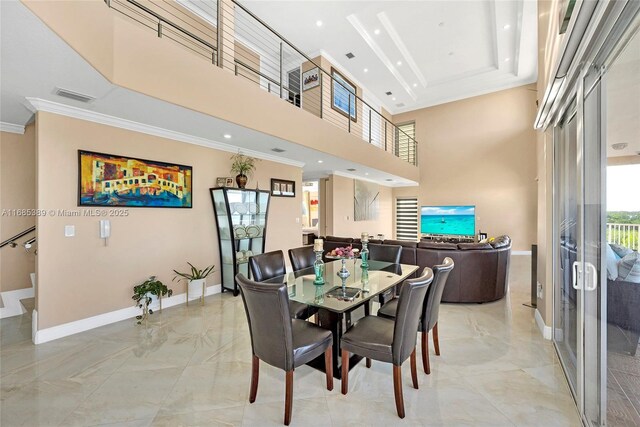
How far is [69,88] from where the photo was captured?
2596 millimetres

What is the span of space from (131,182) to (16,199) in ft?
6.36

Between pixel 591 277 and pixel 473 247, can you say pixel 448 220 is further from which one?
pixel 591 277

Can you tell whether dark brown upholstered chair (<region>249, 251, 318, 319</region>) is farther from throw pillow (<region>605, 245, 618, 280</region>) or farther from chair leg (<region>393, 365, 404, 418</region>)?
throw pillow (<region>605, 245, 618, 280</region>)

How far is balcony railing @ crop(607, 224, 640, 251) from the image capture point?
1.36 m

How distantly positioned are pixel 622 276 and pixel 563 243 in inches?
51.6

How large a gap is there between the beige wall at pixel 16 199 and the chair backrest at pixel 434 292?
541 cm

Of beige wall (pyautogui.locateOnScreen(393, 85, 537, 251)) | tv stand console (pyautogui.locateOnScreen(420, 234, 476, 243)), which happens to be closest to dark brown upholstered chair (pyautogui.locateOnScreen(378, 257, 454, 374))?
tv stand console (pyautogui.locateOnScreen(420, 234, 476, 243))

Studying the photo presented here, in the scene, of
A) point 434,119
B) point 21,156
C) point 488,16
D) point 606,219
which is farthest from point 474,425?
point 434,119

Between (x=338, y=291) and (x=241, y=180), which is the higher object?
(x=241, y=180)

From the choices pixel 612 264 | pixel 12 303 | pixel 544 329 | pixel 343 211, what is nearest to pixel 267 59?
pixel 343 211

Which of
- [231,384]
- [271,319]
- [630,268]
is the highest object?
[630,268]

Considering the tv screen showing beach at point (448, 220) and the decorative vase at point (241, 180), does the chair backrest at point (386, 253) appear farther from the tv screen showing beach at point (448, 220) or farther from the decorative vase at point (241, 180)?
the tv screen showing beach at point (448, 220)

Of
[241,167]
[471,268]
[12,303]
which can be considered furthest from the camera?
[241,167]

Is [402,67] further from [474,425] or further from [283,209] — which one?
[474,425]
